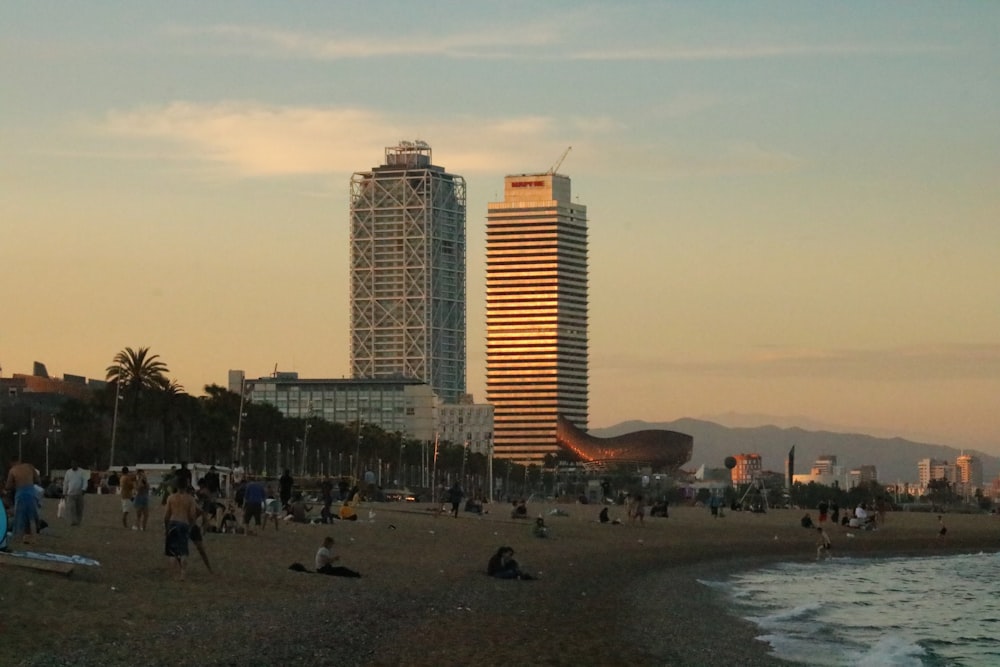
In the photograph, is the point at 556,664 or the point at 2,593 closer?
the point at 2,593

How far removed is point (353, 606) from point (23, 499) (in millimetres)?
6225

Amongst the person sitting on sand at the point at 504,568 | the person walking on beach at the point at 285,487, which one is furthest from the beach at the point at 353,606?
the person walking on beach at the point at 285,487

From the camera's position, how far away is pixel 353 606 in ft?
83.9

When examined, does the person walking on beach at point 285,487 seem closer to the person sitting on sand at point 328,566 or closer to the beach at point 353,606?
the beach at point 353,606

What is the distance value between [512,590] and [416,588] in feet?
10.1

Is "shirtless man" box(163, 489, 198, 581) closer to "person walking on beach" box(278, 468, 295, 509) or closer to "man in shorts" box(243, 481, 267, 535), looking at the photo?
"man in shorts" box(243, 481, 267, 535)

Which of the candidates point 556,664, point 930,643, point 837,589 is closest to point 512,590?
point 930,643

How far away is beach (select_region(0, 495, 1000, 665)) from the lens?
752 inches

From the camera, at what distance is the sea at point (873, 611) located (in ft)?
93.6

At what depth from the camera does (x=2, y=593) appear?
20047 mm

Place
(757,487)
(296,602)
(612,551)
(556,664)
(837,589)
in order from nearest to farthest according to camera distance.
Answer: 1. (556,664)
2. (296,602)
3. (837,589)
4. (612,551)
5. (757,487)

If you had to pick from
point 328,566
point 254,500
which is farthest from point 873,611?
point 254,500

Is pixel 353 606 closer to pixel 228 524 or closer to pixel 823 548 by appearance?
pixel 228 524

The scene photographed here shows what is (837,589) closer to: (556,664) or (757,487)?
(556,664)
